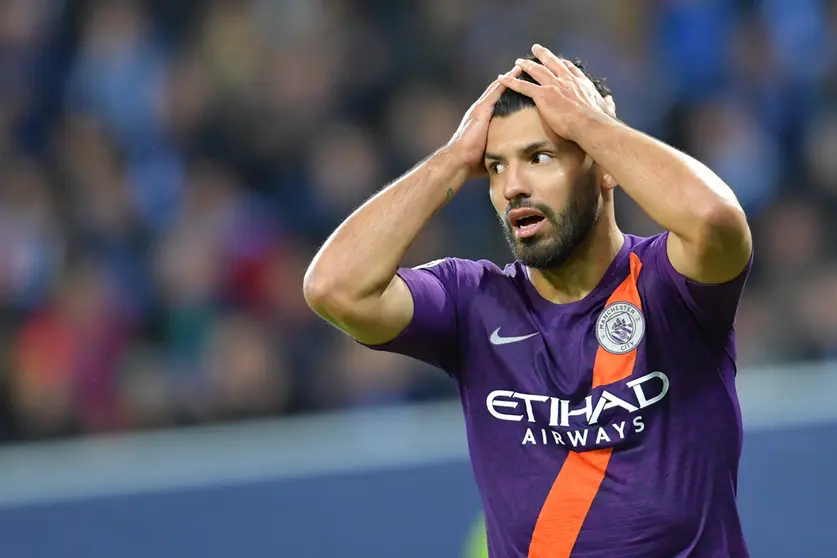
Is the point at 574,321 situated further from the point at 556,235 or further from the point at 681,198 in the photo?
the point at 681,198

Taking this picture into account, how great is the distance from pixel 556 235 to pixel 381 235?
0.43 meters

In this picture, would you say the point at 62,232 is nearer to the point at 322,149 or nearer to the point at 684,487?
the point at 322,149

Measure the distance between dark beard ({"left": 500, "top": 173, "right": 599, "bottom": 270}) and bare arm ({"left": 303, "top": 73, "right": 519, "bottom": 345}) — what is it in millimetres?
206

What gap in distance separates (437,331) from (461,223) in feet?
13.7

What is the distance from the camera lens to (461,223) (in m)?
7.60

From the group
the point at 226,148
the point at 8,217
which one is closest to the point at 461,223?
the point at 226,148

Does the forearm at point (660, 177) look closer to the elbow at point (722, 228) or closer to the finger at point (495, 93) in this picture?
the elbow at point (722, 228)

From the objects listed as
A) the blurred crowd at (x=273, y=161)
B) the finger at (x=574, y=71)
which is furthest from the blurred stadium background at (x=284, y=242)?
the finger at (x=574, y=71)


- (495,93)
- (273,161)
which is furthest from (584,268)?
(273,161)

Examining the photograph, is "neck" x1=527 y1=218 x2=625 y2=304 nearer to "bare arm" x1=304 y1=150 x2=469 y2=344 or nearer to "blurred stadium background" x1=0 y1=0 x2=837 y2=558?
"bare arm" x1=304 y1=150 x2=469 y2=344

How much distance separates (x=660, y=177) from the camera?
3.13 meters

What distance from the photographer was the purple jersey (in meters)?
3.20

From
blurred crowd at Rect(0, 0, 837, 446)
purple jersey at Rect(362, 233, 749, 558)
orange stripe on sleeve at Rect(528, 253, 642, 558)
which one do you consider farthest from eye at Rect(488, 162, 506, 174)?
blurred crowd at Rect(0, 0, 837, 446)

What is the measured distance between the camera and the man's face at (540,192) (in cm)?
331
